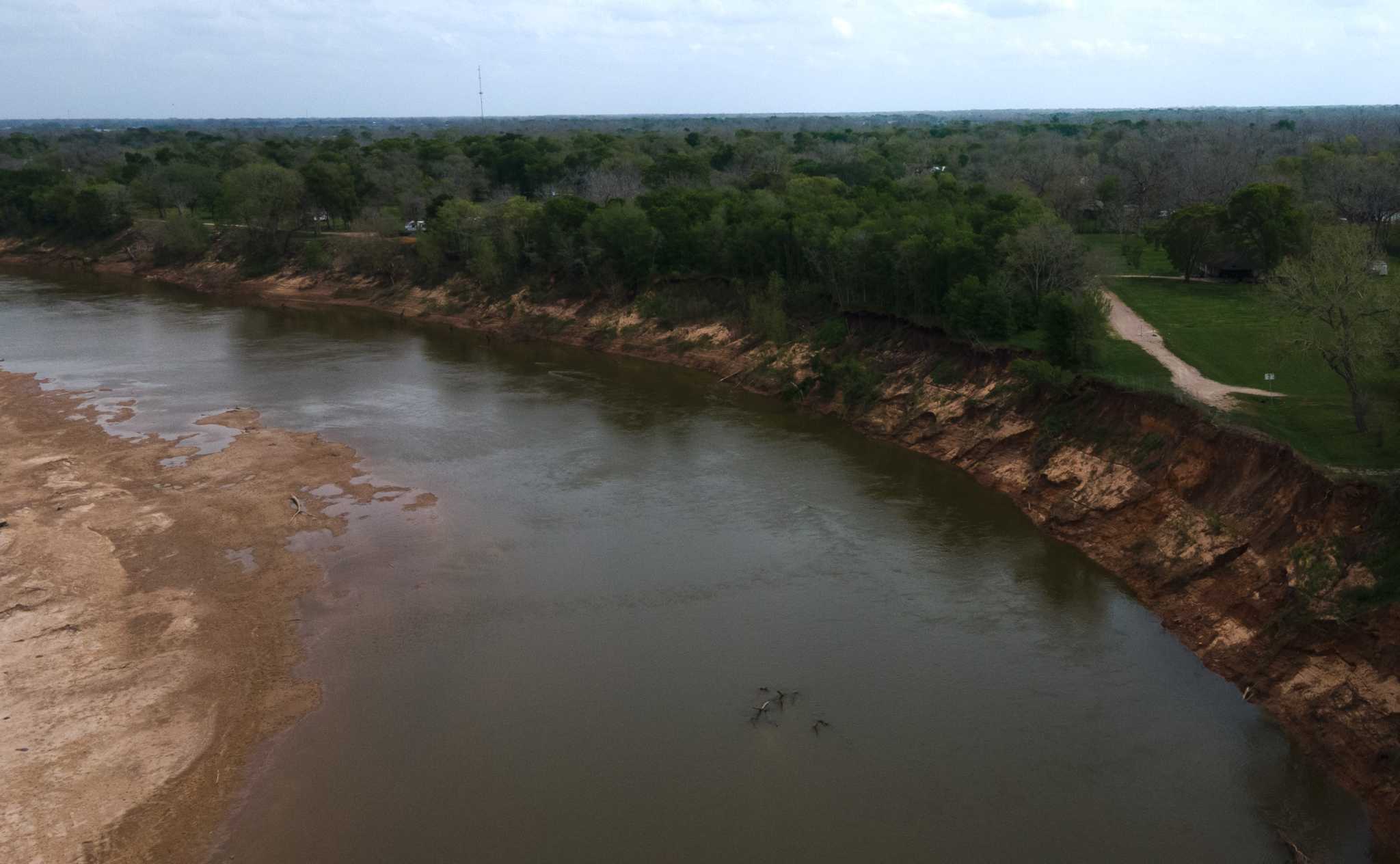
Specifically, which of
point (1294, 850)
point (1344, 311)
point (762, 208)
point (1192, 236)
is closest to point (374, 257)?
point (762, 208)

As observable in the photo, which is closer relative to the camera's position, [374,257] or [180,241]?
[374,257]

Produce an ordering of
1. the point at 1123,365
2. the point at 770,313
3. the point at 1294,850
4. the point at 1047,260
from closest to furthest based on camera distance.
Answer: the point at 1294,850 < the point at 1123,365 < the point at 1047,260 < the point at 770,313

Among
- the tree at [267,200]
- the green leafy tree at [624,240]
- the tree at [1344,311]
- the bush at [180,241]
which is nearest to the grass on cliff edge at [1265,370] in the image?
the tree at [1344,311]

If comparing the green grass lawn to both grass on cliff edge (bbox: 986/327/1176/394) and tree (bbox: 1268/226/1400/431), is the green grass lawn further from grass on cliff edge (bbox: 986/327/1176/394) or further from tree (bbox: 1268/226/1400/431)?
tree (bbox: 1268/226/1400/431)

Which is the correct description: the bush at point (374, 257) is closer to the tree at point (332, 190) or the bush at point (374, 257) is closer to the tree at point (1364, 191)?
the tree at point (332, 190)

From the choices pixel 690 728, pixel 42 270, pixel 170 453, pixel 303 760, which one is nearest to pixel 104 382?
pixel 170 453

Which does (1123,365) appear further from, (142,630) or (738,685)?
(142,630)

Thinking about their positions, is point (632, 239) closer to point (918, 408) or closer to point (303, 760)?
point (918, 408)
